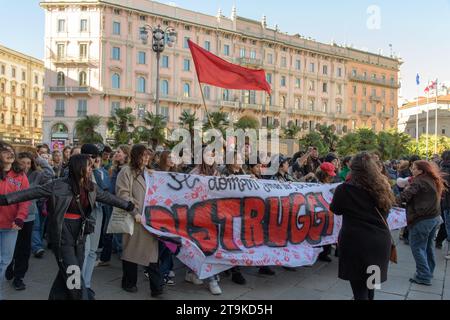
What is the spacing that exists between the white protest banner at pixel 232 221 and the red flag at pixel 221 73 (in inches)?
104

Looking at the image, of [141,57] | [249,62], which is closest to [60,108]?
[141,57]

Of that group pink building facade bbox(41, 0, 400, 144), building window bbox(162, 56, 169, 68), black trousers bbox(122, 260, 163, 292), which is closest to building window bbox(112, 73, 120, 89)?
pink building facade bbox(41, 0, 400, 144)

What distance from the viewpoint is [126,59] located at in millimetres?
52531

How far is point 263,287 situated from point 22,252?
9.87ft

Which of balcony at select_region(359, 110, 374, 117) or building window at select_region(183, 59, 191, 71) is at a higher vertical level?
building window at select_region(183, 59, 191, 71)

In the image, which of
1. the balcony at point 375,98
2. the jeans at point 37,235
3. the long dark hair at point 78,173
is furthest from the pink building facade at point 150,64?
the long dark hair at point 78,173

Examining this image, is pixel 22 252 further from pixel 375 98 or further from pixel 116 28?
pixel 375 98

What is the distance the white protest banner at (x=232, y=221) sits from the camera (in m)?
5.10

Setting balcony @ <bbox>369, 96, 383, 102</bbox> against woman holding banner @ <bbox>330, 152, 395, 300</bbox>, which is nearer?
woman holding banner @ <bbox>330, 152, 395, 300</bbox>

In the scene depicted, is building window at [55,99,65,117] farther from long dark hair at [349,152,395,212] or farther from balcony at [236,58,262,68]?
long dark hair at [349,152,395,212]

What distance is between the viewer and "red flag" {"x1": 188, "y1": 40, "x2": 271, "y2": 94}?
25.0ft

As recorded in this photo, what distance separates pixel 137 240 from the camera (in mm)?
4945

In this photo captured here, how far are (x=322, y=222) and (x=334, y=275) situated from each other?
0.76 meters

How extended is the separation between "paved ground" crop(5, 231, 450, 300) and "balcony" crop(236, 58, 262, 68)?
5713 cm
